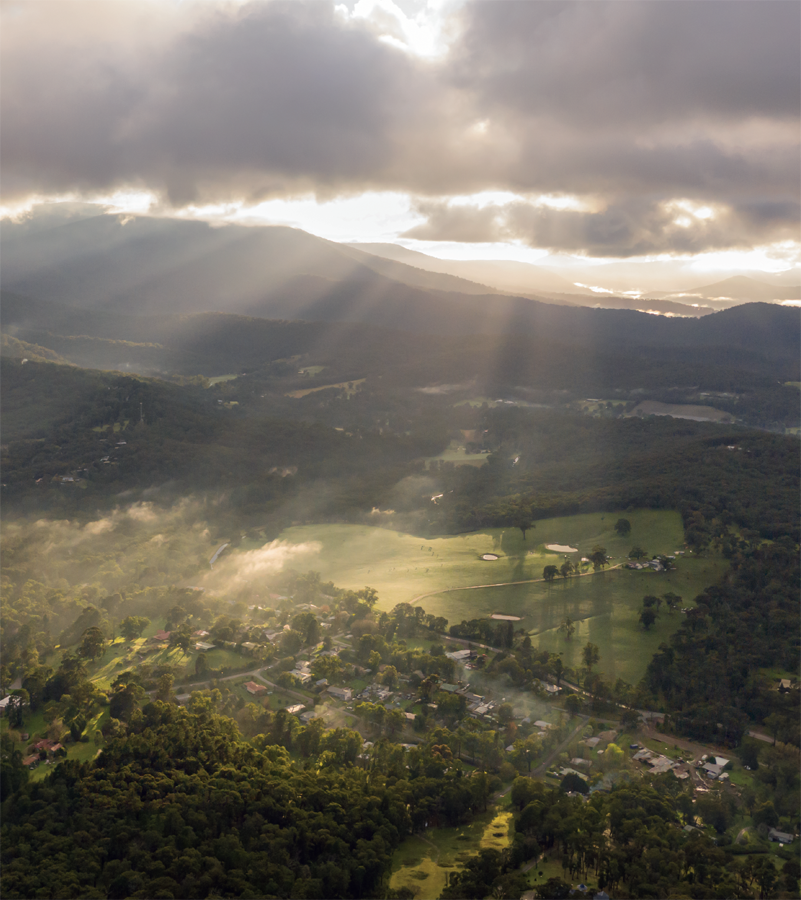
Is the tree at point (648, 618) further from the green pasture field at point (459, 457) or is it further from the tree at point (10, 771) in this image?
the green pasture field at point (459, 457)

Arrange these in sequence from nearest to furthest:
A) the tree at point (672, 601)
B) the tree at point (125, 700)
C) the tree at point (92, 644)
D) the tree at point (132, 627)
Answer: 1. the tree at point (125, 700)
2. the tree at point (92, 644)
3. the tree at point (132, 627)
4. the tree at point (672, 601)

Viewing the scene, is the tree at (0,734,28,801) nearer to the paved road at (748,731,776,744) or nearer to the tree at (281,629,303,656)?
the tree at (281,629,303,656)

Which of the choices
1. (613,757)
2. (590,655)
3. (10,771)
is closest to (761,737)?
(613,757)

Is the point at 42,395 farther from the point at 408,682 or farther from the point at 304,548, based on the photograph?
the point at 408,682

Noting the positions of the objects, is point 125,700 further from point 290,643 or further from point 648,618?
point 648,618

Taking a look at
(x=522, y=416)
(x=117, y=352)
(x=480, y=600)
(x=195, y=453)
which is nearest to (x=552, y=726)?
(x=480, y=600)

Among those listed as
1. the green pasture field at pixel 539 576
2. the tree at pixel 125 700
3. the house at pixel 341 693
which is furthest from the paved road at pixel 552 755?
the tree at pixel 125 700
